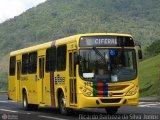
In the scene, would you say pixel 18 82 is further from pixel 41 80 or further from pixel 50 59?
pixel 50 59

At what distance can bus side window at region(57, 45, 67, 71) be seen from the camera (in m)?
20.8

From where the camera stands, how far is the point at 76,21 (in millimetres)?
167250

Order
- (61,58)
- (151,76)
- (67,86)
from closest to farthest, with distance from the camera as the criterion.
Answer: (67,86)
(61,58)
(151,76)

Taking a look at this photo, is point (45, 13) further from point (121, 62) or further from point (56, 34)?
point (121, 62)

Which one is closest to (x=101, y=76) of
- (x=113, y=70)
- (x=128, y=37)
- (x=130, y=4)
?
(x=113, y=70)

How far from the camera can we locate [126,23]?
16338 cm

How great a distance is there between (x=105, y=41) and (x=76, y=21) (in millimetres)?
147984

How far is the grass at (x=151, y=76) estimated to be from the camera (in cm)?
4256

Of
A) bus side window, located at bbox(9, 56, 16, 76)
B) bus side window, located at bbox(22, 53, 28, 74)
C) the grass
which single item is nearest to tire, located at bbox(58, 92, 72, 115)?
bus side window, located at bbox(22, 53, 28, 74)

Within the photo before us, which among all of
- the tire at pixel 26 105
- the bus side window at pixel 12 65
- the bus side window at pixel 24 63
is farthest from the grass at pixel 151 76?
the bus side window at pixel 24 63

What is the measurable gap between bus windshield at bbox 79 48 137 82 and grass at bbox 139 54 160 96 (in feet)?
70.2

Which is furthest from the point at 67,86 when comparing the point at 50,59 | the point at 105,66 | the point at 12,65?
the point at 12,65

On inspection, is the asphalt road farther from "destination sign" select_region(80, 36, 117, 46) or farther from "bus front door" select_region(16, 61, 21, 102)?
"bus front door" select_region(16, 61, 21, 102)

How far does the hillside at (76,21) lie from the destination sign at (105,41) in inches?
4735
